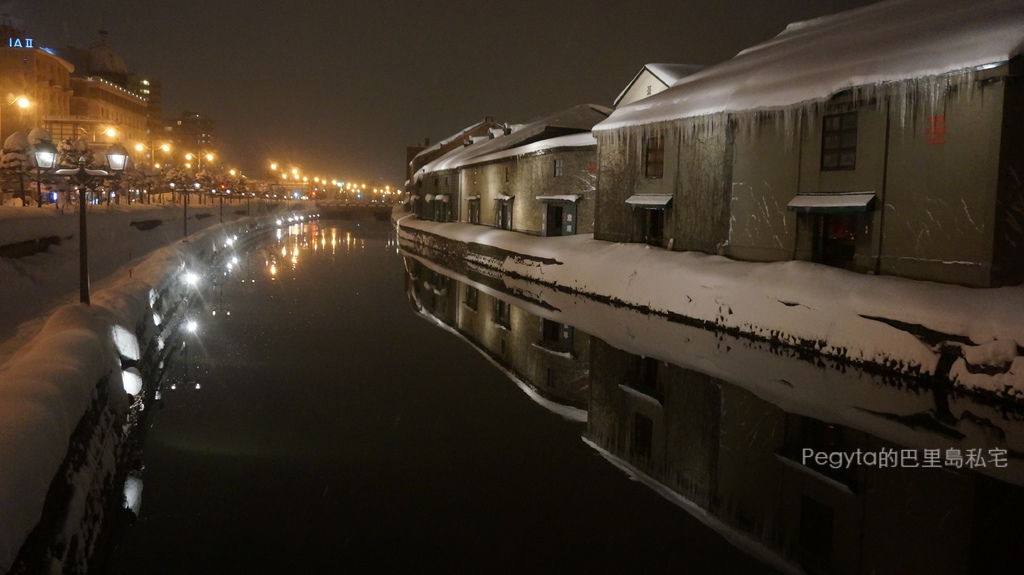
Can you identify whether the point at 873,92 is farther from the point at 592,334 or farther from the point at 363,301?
the point at 363,301

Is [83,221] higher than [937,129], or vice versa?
[937,129]

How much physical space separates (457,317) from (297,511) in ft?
49.2

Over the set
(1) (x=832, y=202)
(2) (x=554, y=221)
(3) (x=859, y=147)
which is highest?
(3) (x=859, y=147)

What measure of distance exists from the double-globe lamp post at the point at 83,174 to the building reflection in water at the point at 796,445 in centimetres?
809

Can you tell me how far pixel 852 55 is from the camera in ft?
60.9

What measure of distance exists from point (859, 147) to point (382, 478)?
15.6 meters

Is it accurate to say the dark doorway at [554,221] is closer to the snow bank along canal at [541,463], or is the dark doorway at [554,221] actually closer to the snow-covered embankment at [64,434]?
the snow bank along canal at [541,463]

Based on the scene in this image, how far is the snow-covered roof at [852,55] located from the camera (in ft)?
49.9

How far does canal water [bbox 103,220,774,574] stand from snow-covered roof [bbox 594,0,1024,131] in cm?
1062

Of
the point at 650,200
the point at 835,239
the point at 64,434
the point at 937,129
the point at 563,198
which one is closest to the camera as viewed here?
the point at 64,434

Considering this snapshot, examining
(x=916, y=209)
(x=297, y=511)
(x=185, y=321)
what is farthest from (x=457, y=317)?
(x=297, y=511)

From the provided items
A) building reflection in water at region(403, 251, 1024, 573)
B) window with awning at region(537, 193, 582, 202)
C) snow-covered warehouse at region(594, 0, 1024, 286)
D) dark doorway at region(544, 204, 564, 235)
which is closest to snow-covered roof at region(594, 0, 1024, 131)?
snow-covered warehouse at region(594, 0, 1024, 286)

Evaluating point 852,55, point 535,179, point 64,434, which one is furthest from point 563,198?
point 64,434

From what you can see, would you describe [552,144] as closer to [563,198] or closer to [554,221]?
[563,198]
